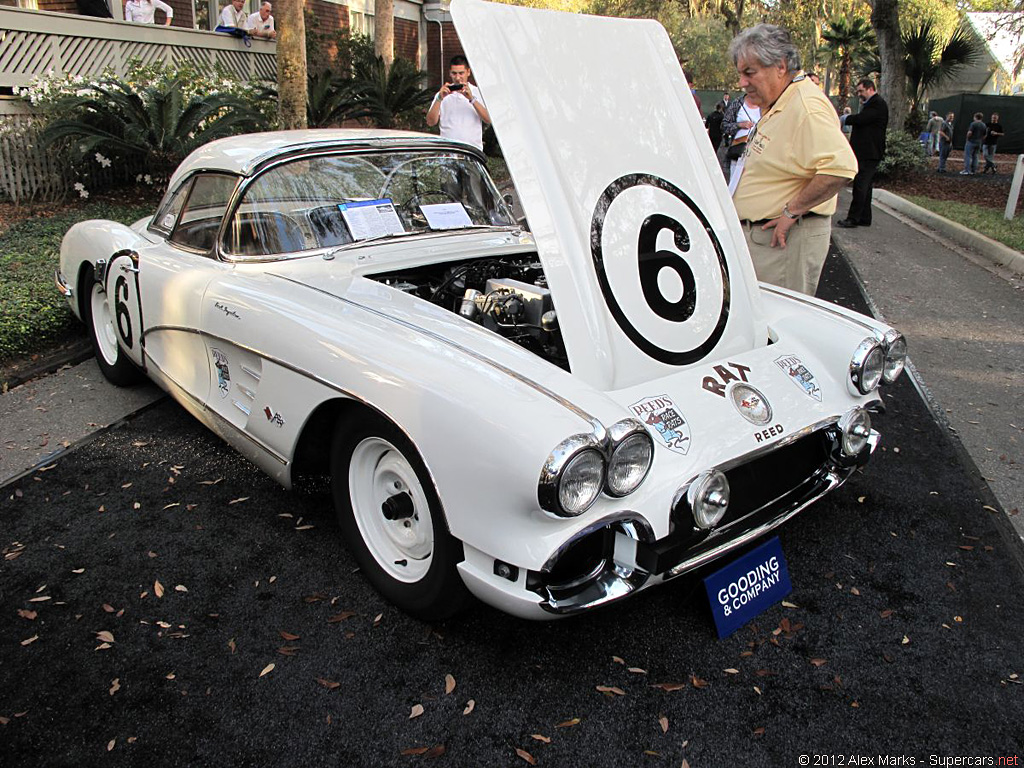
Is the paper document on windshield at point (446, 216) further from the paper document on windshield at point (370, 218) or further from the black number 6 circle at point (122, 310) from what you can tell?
the black number 6 circle at point (122, 310)

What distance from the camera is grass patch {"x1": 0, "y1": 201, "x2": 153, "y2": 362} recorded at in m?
4.75

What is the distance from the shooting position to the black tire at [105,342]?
433 centimetres

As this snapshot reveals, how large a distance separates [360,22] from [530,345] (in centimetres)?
1905

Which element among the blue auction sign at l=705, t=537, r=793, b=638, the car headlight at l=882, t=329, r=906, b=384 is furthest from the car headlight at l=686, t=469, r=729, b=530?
the car headlight at l=882, t=329, r=906, b=384

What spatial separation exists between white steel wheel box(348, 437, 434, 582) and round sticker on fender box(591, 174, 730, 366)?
34.4 inches

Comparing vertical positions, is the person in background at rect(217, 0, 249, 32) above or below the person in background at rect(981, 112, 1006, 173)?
above

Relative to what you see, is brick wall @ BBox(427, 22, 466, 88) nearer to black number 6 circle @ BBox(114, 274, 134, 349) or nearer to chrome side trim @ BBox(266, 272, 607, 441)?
black number 6 circle @ BBox(114, 274, 134, 349)

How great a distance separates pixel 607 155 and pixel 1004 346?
14.3 feet

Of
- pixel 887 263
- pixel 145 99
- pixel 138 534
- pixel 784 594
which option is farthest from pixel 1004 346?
pixel 145 99

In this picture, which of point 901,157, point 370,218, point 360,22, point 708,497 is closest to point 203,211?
point 370,218

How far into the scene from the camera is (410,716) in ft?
6.97

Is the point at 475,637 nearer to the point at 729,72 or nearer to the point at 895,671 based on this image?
the point at 895,671

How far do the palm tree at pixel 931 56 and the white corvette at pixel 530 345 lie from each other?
760 inches

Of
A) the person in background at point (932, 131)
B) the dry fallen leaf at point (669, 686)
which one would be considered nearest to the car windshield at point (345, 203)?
the dry fallen leaf at point (669, 686)
